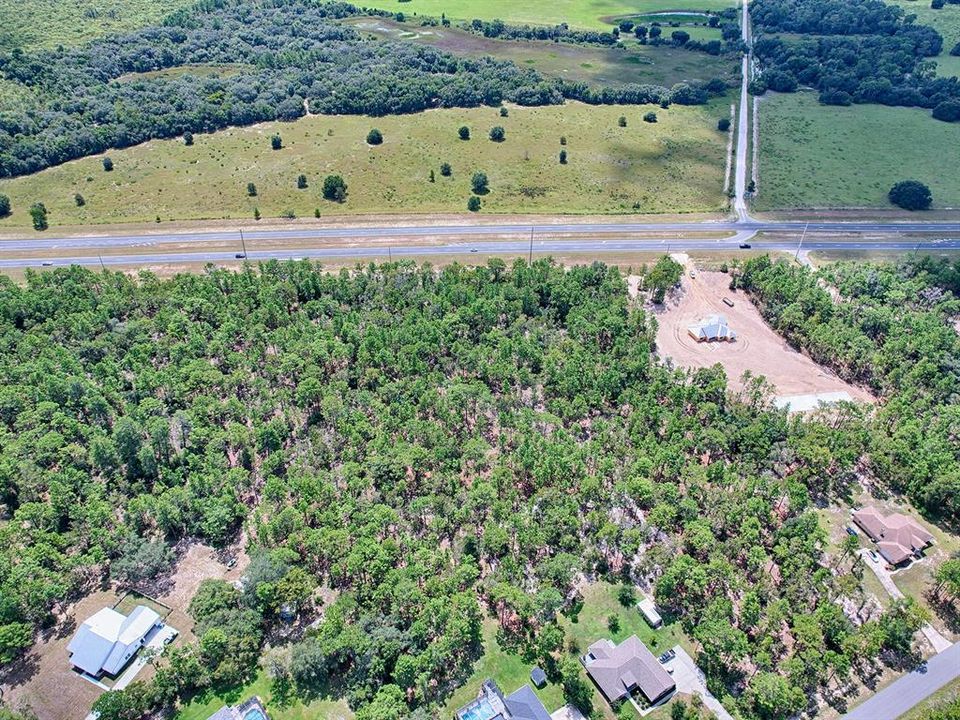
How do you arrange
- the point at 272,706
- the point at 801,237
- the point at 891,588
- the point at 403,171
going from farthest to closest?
the point at 403,171 < the point at 801,237 < the point at 891,588 < the point at 272,706

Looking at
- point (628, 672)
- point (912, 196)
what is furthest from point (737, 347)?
point (912, 196)

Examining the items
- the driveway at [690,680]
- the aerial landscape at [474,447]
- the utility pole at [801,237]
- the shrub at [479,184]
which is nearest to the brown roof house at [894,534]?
the aerial landscape at [474,447]

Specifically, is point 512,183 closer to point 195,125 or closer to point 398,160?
point 398,160

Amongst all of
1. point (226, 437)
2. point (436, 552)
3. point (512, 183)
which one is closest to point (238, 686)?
point (436, 552)

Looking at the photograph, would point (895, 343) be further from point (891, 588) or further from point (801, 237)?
point (801, 237)

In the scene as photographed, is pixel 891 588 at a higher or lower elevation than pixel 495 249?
lower

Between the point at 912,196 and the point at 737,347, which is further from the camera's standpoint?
the point at 912,196

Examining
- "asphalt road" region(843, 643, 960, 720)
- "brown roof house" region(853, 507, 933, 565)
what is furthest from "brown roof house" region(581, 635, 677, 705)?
"brown roof house" region(853, 507, 933, 565)
